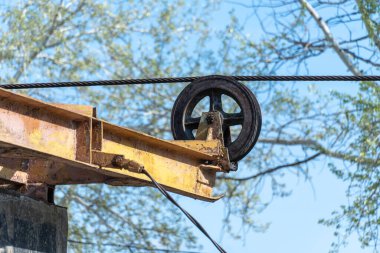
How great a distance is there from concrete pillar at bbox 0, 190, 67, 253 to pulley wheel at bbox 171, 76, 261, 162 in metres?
1.28

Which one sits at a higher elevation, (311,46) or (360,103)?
(311,46)

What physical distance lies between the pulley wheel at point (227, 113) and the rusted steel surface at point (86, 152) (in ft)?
0.67

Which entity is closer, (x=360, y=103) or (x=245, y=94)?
(x=245, y=94)

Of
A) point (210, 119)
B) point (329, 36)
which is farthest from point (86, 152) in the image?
point (329, 36)

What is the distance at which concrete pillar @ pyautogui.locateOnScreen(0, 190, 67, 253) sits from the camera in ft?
23.2

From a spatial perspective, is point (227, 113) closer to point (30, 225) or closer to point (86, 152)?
point (86, 152)

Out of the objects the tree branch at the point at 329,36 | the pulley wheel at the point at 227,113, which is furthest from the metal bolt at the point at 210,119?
the tree branch at the point at 329,36

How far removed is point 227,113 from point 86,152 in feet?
5.64

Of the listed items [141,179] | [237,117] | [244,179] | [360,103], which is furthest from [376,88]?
[141,179]

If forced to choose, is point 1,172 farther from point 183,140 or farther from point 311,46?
point 311,46

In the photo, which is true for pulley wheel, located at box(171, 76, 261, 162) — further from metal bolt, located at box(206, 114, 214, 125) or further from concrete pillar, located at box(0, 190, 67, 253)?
concrete pillar, located at box(0, 190, 67, 253)

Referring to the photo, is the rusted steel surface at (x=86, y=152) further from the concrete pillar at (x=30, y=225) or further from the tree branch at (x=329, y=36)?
the tree branch at (x=329, y=36)

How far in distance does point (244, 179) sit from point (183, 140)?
1268 centimetres

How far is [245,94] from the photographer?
8.08m
